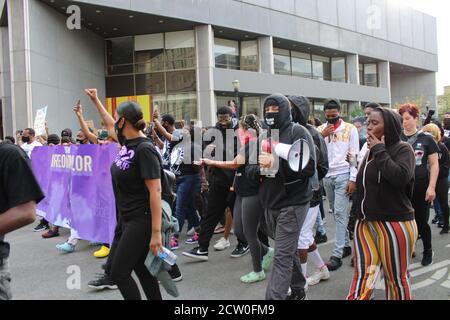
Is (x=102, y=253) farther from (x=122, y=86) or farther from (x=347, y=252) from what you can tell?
(x=122, y=86)

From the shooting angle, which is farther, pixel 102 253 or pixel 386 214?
pixel 102 253

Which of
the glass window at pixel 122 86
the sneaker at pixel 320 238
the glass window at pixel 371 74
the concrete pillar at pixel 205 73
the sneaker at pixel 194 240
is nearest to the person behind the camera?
the sneaker at pixel 320 238

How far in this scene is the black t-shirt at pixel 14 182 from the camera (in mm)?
2203

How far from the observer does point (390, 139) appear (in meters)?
3.29

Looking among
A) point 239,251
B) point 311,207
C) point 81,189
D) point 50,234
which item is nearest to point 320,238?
point 239,251

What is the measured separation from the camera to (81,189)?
6926mm

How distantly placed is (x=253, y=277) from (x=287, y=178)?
5.85 feet

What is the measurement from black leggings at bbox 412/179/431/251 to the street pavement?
1.26ft

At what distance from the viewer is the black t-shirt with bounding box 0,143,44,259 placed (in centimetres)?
220

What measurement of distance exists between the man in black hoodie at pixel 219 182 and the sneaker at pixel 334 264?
60.5 inches

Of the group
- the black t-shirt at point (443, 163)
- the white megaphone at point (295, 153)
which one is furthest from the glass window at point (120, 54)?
the white megaphone at point (295, 153)

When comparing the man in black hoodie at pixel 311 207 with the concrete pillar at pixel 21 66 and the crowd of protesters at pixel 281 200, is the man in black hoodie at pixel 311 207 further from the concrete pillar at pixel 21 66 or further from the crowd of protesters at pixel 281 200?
the concrete pillar at pixel 21 66
